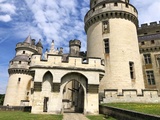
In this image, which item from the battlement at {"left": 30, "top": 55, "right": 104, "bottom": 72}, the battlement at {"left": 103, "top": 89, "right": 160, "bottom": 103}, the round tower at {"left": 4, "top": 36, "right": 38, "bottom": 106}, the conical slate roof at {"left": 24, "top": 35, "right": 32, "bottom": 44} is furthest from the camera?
the conical slate roof at {"left": 24, "top": 35, "right": 32, "bottom": 44}

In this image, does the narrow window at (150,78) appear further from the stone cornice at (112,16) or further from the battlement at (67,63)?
the battlement at (67,63)

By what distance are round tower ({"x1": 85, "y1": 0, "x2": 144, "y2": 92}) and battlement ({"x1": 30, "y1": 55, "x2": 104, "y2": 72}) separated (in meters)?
4.53

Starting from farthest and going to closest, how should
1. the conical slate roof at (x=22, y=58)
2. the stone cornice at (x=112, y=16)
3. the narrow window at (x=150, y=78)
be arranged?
the conical slate roof at (x=22, y=58), the narrow window at (x=150, y=78), the stone cornice at (x=112, y=16)

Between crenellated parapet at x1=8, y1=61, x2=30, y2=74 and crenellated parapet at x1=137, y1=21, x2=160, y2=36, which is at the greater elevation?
crenellated parapet at x1=137, y1=21, x2=160, y2=36

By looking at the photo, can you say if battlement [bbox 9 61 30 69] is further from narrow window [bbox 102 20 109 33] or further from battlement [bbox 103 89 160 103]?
battlement [bbox 103 89 160 103]

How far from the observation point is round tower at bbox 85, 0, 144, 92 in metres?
19.4

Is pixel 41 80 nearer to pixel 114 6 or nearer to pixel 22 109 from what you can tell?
pixel 22 109

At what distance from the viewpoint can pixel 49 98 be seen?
565 inches

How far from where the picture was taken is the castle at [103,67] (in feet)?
48.1

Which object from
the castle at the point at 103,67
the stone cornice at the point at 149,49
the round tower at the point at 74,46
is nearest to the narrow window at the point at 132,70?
the castle at the point at 103,67

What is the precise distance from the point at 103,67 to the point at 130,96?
14.2 feet

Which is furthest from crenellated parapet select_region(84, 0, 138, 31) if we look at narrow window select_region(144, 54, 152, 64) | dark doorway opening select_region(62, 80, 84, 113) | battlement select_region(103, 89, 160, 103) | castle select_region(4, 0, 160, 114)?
battlement select_region(103, 89, 160, 103)

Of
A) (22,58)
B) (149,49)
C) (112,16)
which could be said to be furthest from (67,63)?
(22,58)

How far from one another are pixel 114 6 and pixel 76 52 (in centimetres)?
1438
